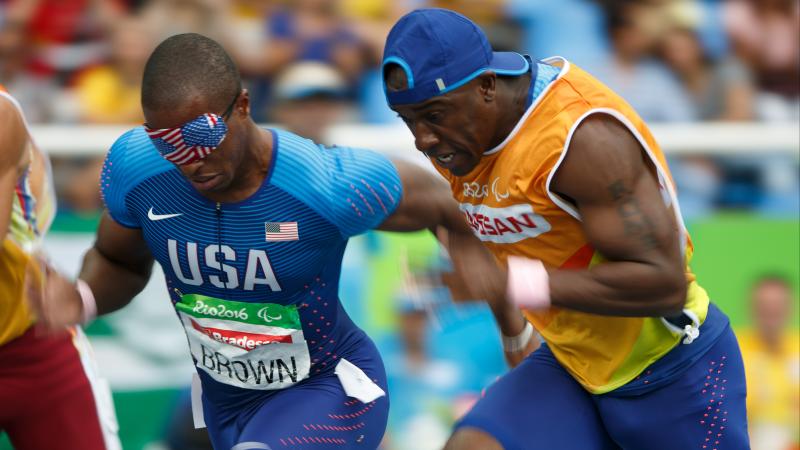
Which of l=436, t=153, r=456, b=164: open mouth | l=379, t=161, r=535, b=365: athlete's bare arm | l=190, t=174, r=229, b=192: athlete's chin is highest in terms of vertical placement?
l=436, t=153, r=456, b=164: open mouth

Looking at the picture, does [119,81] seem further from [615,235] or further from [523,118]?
[615,235]

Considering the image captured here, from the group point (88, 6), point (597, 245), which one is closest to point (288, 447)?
point (597, 245)

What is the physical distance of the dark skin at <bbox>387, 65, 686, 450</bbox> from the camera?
3.65 metres

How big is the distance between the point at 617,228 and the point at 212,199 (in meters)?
1.42

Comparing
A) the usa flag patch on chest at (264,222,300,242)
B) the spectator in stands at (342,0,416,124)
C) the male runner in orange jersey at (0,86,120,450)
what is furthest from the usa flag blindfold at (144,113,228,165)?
the spectator in stands at (342,0,416,124)

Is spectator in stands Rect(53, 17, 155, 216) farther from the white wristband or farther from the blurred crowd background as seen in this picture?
the white wristband

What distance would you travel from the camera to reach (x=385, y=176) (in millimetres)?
4223

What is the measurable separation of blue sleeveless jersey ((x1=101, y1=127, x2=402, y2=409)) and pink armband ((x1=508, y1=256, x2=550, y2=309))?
703mm

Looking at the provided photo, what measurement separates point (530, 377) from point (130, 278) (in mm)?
1602

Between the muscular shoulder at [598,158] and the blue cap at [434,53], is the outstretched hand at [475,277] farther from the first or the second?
the blue cap at [434,53]

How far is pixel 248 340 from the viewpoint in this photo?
4.11m

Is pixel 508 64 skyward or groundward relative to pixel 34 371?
skyward

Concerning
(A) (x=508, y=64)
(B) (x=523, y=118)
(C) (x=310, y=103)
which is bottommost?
(C) (x=310, y=103)

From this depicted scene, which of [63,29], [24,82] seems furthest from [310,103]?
[63,29]
